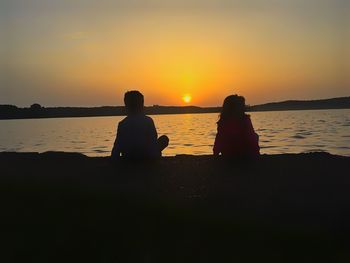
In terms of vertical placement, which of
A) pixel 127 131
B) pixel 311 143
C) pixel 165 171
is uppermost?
pixel 127 131

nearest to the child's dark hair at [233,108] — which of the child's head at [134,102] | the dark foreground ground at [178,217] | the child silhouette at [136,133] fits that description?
the dark foreground ground at [178,217]

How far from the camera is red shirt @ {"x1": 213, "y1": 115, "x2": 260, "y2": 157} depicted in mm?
8758

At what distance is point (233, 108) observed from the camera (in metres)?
8.89

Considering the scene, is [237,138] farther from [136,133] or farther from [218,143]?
[136,133]

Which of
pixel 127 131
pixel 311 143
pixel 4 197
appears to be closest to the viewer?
pixel 4 197

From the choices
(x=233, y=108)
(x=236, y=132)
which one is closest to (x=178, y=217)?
(x=236, y=132)

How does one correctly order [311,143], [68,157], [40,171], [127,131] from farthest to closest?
[311,143] < [68,157] < [40,171] < [127,131]

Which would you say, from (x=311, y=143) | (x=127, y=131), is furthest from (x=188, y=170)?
(x=311, y=143)

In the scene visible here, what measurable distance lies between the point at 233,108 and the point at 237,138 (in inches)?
23.1

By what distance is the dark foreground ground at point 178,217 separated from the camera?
4.20 m

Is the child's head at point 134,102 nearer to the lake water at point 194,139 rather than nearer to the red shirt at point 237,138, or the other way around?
the red shirt at point 237,138

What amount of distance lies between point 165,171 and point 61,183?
1929 millimetres

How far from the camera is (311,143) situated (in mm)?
26016

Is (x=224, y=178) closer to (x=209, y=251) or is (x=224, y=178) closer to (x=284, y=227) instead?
(x=284, y=227)
